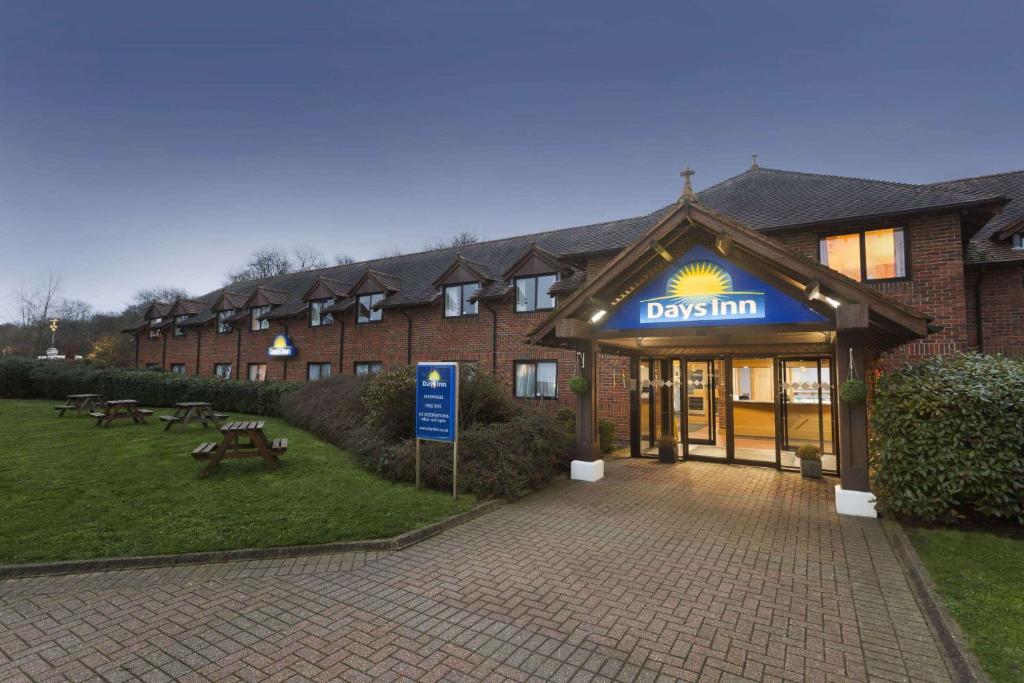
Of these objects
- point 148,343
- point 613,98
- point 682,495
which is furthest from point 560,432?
point 148,343

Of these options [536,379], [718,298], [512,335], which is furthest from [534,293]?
[718,298]

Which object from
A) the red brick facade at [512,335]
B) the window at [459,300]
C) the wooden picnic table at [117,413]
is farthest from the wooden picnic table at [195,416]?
the window at [459,300]

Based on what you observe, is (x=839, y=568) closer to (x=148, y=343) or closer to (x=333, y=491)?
(x=333, y=491)

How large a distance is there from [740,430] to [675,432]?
4.80 feet

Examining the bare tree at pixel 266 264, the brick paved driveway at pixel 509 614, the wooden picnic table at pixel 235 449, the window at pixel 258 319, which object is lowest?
the brick paved driveway at pixel 509 614

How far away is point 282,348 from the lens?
72.7 feet

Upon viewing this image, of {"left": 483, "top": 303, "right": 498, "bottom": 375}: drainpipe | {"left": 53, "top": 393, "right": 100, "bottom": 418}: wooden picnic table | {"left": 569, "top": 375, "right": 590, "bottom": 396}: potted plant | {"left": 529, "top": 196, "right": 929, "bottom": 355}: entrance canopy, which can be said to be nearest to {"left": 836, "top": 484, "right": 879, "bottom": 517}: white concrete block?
{"left": 529, "top": 196, "right": 929, "bottom": 355}: entrance canopy

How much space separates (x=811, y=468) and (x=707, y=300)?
175 inches

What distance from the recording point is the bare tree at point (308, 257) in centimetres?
5062

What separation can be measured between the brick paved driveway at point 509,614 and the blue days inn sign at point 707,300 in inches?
127

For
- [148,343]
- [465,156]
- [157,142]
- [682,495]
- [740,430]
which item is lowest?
[682,495]

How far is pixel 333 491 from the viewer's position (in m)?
7.30

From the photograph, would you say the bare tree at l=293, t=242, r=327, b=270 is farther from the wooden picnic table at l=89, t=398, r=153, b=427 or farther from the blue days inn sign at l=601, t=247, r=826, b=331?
the blue days inn sign at l=601, t=247, r=826, b=331

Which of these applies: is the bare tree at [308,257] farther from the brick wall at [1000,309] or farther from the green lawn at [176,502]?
the brick wall at [1000,309]
